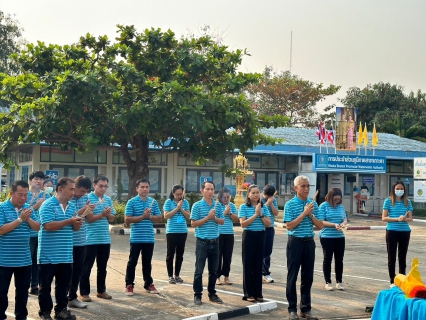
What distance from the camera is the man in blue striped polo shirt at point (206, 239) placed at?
30.8ft

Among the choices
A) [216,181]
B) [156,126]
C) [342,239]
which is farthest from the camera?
[216,181]

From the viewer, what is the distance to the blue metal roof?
34062 millimetres

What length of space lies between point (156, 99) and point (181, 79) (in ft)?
7.02

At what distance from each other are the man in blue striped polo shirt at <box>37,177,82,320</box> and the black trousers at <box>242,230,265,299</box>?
9.58ft

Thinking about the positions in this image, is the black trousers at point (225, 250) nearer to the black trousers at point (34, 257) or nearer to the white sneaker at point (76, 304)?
the white sneaker at point (76, 304)

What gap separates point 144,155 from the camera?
22938 millimetres

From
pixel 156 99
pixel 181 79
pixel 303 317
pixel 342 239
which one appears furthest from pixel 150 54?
pixel 303 317

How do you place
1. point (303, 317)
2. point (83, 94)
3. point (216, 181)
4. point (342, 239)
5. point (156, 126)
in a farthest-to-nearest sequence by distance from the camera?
point (216, 181) → point (156, 126) → point (83, 94) → point (342, 239) → point (303, 317)

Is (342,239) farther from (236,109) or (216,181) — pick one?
(216,181)

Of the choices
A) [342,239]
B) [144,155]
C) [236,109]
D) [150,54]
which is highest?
[150,54]

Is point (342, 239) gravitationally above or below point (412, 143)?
below

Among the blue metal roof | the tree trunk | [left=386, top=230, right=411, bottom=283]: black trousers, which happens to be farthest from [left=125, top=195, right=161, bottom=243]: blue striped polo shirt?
the blue metal roof

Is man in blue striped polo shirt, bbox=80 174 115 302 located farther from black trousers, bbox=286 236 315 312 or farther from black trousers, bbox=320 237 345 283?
black trousers, bbox=320 237 345 283

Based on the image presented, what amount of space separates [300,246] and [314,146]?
26.9 metres
